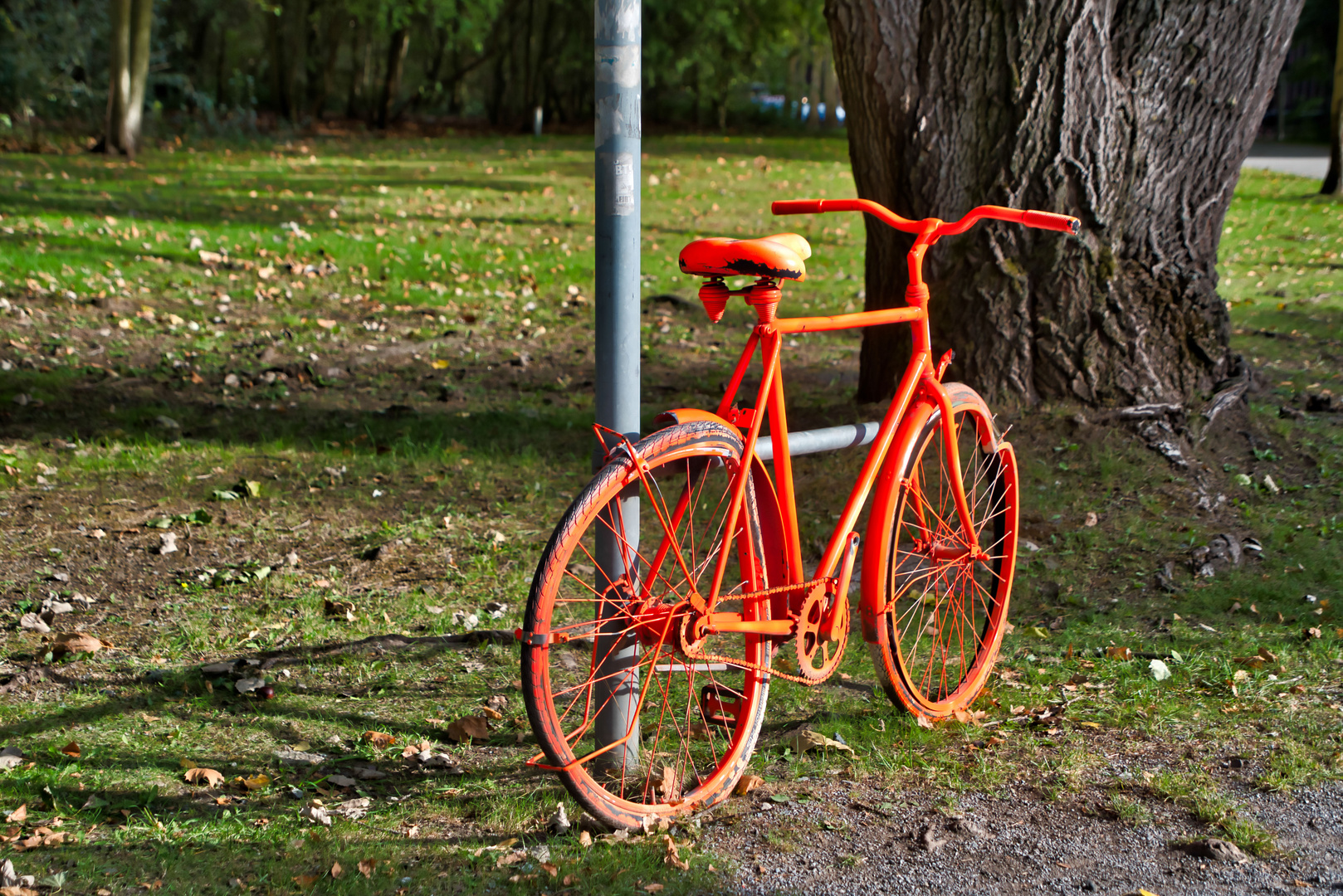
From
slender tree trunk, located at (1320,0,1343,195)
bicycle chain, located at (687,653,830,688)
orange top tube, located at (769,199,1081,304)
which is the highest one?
slender tree trunk, located at (1320,0,1343,195)

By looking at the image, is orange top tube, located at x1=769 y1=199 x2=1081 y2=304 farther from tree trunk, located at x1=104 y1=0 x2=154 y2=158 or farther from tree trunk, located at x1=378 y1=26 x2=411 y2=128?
tree trunk, located at x1=378 y1=26 x2=411 y2=128

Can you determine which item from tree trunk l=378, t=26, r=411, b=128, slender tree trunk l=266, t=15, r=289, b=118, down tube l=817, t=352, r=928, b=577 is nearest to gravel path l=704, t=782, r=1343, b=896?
down tube l=817, t=352, r=928, b=577

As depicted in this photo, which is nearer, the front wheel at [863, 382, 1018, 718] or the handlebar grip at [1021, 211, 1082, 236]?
the handlebar grip at [1021, 211, 1082, 236]

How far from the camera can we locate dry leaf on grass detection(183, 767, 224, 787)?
3.16 metres

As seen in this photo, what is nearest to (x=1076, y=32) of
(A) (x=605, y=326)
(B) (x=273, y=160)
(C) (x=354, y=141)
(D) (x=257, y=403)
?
(A) (x=605, y=326)

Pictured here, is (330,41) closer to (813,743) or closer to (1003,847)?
(813,743)

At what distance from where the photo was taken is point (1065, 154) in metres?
5.23

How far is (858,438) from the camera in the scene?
327 cm

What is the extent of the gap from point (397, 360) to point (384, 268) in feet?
8.80

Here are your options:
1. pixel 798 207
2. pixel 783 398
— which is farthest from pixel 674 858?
pixel 798 207

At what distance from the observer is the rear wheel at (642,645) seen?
2627mm

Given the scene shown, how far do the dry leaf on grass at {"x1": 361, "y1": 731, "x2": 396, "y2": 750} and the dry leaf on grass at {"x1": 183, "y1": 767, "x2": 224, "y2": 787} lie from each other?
440 millimetres

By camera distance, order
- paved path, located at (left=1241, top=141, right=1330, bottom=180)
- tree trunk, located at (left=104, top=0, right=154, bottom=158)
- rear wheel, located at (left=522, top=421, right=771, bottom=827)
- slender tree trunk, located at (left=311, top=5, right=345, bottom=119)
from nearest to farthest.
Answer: rear wheel, located at (left=522, top=421, right=771, bottom=827), tree trunk, located at (left=104, top=0, right=154, bottom=158), paved path, located at (left=1241, top=141, right=1330, bottom=180), slender tree trunk, located at (left=311, top=5, right=345, bottom=119)

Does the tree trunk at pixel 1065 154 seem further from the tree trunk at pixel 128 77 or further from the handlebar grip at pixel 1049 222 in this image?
the tree trunk at pixel 128 77
